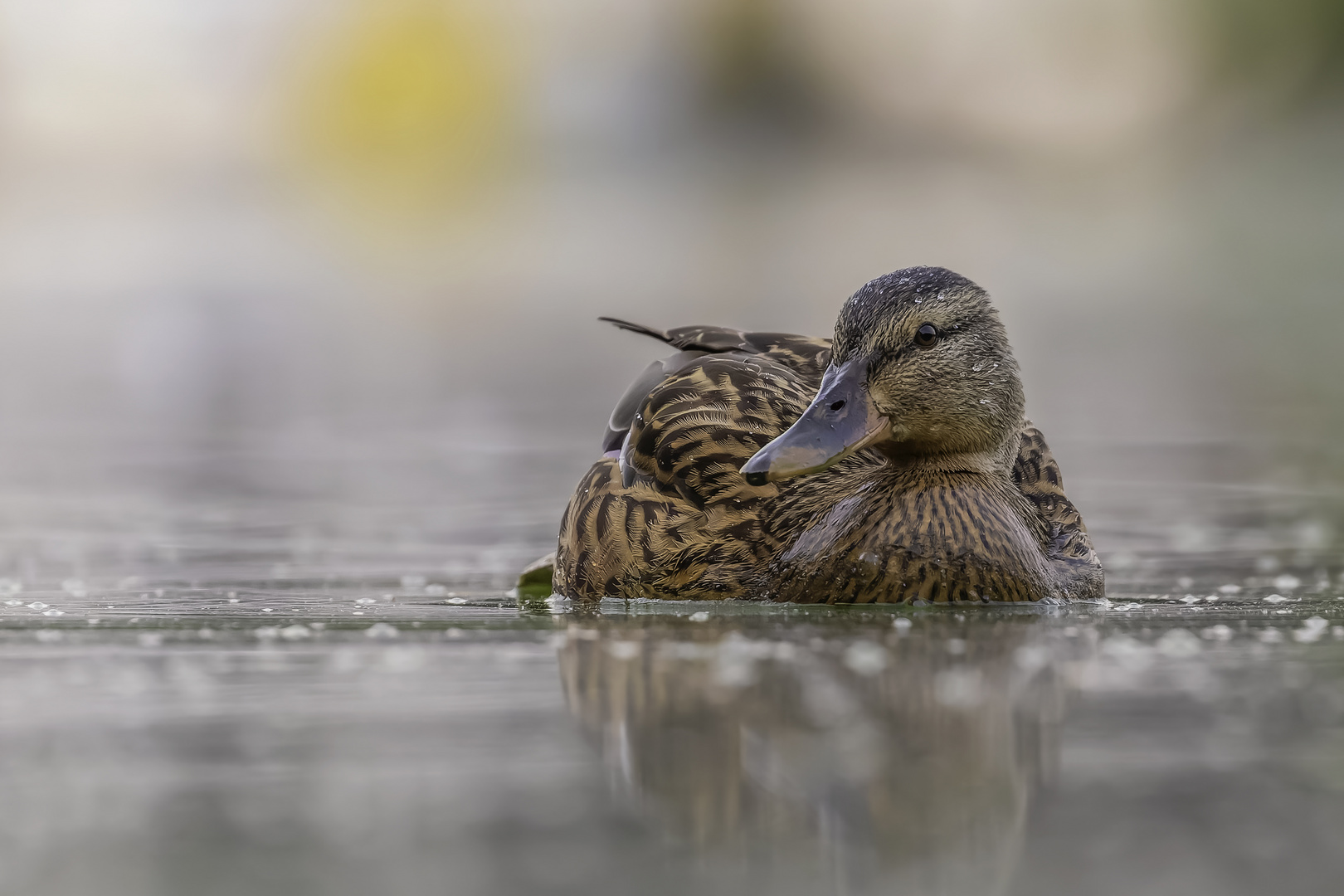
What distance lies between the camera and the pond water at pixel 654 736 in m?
3.29

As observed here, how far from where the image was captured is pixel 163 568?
7352mm

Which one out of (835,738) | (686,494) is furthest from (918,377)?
(835,738)

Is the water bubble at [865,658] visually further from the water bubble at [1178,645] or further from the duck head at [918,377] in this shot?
the duck head at [918,377]

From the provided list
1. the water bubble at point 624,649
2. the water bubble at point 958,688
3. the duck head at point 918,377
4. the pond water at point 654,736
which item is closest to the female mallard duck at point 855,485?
the duck head at point 918,377

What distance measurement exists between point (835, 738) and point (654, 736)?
0.40m

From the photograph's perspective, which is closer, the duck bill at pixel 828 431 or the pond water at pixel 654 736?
the pond water at pixel 654 736

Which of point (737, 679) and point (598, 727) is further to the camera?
point (737, 679)

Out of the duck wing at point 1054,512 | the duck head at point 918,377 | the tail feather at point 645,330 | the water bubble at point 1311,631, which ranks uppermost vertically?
the tail feather at point 645,330

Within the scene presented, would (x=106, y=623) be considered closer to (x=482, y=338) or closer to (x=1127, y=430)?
(x=1127, y=430)

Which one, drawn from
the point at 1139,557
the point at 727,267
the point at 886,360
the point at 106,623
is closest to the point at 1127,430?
the point at 1139,557

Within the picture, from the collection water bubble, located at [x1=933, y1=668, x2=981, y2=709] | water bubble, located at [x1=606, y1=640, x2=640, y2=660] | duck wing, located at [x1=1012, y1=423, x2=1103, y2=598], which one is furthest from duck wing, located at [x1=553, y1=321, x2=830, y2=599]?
water bubble, located at [x1=933, y1=668, x2=981, y2=709]

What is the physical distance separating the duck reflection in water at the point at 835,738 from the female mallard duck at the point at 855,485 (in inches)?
26.2

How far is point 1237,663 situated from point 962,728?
112 centimetres

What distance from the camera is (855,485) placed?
698cm
